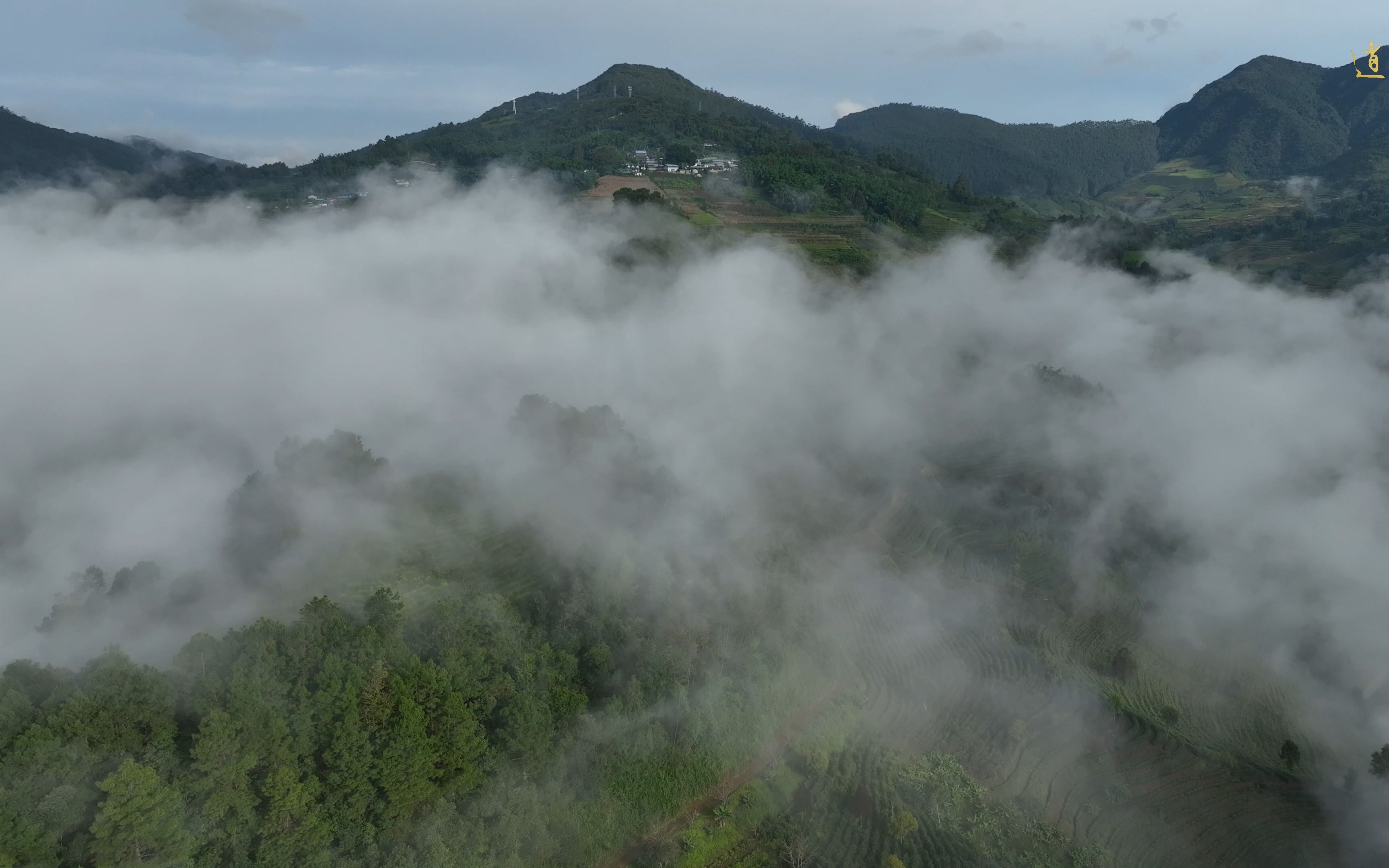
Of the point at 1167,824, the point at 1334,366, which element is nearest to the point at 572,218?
the point at 1334,366

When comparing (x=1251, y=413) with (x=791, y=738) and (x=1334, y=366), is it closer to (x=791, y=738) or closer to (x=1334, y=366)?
Result: (x=1334, y=366)

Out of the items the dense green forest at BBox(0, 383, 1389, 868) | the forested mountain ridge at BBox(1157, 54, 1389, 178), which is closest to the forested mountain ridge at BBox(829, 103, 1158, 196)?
the forested mountain ridge at BBox(1157, 54, 1389, 178)

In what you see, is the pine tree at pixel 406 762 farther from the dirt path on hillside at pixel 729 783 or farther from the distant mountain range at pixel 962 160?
the distant mountain range at pixel 962 160

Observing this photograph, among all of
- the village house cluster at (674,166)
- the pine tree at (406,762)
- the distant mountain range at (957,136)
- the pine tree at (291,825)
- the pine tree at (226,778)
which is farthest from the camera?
the distant mountain range at (957,136)

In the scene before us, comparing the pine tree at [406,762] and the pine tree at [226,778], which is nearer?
the pine tree at [226,778]

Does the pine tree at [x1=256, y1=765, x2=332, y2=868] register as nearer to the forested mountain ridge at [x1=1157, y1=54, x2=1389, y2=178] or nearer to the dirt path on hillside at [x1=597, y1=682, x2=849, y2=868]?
the dirt path on hillside at [x1=597, y1=682, x2=849, y2=868]

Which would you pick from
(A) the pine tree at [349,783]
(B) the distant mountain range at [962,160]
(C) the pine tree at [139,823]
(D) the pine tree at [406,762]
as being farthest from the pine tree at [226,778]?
(B) the distant mountain range at [962,160]

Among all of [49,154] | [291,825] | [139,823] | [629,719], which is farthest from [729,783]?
[49,154]
